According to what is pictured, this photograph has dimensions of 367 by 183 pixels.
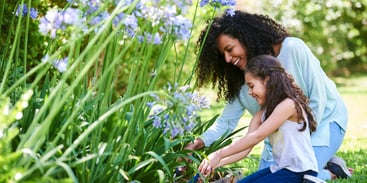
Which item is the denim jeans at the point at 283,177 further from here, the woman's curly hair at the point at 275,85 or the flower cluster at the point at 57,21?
the flower cluster at the point at 57,21

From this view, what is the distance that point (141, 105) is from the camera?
294 centimetres

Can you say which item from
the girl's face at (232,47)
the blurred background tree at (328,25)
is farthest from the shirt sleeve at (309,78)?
the blurred background tree at (328,25)

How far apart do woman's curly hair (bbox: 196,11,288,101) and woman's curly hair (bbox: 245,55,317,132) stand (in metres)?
0.32

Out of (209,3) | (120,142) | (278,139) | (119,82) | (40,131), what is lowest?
(119,82)

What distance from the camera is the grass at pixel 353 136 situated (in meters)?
4.73

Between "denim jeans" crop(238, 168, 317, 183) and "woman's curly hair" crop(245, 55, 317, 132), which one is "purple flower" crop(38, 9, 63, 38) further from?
"denim jeans" crop(238, 168, 317, 183)

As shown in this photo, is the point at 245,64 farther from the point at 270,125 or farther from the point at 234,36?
the point at 270,125

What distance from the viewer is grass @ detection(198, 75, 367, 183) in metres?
4.73

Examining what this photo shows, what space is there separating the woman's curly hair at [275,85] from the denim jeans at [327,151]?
0.57m

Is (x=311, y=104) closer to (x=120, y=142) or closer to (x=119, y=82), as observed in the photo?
(x=120, y=142)

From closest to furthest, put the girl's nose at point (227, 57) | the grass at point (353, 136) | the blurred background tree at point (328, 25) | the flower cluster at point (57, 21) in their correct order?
the flower cluster at point (57, 21) → the girl's nose at point (227, 57) → the grass at point (353, 136) → the blurred background tree at point (328, 25)

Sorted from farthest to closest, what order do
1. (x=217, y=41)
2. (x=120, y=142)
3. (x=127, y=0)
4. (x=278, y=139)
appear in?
(x=217, y=41) < (x=278, y=139) < (x=120, y=142) < (x=127, y=0)

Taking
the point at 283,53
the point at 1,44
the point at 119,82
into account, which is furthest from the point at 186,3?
the point at 119,82

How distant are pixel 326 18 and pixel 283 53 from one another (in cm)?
1006
